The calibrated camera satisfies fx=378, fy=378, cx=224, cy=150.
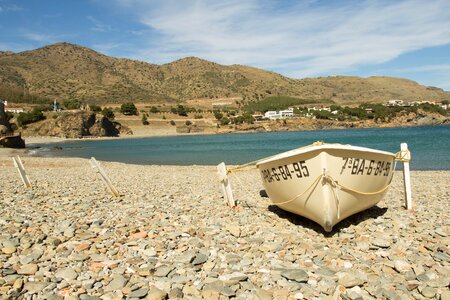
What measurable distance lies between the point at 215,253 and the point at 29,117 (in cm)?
11732

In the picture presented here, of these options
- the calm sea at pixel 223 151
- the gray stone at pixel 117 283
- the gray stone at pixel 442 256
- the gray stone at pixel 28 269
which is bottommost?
the calm sea at pixel 223 151

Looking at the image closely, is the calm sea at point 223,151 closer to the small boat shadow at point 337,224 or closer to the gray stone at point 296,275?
the small boat shadow at point 337,224

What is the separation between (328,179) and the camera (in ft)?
25.8

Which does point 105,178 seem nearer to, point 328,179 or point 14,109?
point 328,179

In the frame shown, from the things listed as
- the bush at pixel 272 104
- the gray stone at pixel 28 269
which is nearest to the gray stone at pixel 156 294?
the gray stone at pixel 28 269

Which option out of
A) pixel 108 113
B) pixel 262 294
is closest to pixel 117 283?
pixel 262 294

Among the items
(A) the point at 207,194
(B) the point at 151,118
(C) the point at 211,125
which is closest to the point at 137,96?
(B) the point at 151,118

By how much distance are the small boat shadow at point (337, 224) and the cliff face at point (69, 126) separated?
360ft

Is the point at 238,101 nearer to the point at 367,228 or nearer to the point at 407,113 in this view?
the point at 407,113

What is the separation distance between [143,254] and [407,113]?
546 feet

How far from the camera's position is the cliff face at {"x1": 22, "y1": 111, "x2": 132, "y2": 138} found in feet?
358

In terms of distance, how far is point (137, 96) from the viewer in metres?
175

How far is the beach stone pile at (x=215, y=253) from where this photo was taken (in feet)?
18.6

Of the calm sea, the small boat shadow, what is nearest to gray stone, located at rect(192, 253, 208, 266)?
the small boat shadow
